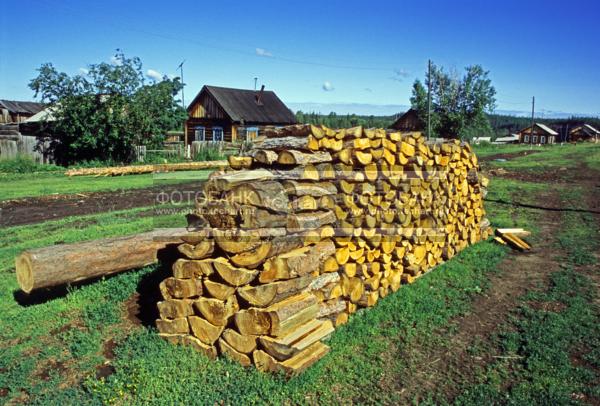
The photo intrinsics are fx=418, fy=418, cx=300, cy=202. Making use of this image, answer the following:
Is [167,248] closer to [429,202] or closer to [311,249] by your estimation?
[311,249]

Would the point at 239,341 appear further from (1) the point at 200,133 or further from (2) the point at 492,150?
(2) the point at 492,150

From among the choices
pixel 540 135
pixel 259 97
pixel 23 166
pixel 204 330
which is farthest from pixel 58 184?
pixel 540 135

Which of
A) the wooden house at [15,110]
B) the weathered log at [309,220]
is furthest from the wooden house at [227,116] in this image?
the weathered log at [309,220]

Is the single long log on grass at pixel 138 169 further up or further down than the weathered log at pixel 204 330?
further up

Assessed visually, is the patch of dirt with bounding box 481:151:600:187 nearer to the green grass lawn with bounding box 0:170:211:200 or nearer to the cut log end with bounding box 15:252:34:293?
the green grass lawn with bounding box 0:170:211:200

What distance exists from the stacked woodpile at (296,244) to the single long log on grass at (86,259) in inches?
43.1

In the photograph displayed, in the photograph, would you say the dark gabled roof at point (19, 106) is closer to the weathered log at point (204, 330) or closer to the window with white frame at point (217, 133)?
the window with white frame at point (217, 133)

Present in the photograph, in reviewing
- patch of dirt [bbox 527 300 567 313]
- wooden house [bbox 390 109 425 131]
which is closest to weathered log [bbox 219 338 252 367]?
patch of dirt [bbox 527 300 567 313]

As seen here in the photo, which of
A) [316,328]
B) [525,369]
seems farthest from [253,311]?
[525,369]

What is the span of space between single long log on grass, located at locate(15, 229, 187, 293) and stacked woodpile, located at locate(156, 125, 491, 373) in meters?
1.09

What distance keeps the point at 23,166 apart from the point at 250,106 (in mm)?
19847

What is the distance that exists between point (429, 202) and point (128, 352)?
4.86 m

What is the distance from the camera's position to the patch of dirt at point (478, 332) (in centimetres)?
396

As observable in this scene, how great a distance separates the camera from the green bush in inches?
813
